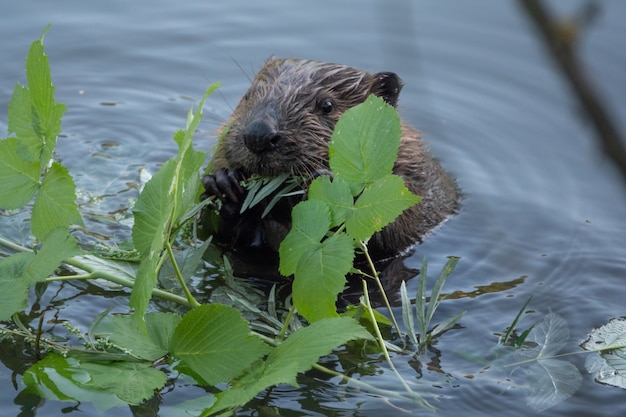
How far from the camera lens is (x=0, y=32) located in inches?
245

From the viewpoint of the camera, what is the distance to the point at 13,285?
2.64 metres

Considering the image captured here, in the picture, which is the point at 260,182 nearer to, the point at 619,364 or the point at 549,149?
the point at 619,364

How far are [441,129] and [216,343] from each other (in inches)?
133

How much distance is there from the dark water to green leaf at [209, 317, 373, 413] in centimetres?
35

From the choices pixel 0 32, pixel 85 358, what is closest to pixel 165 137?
pixel 0 32

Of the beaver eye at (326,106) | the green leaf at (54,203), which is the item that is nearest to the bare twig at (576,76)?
the green leaf at (54,203)

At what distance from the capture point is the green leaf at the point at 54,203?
2.77 meters

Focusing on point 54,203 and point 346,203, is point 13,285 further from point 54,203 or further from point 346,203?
point 346,203

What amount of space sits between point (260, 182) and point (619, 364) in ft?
4.73

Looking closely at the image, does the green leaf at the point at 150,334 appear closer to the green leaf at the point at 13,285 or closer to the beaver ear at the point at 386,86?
the green leaf at the point at 13,285

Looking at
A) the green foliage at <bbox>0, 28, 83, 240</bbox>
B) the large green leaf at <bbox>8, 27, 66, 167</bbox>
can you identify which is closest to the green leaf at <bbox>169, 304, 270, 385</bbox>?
the green foliage at <bbox>0, 28, 83, 240</bbox>

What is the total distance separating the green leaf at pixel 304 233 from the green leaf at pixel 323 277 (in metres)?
0.03

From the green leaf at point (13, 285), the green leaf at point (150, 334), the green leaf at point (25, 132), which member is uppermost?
the green leaf at point (25, 132)

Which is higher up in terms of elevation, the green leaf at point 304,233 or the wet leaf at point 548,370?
the green leaf at point 304,233
